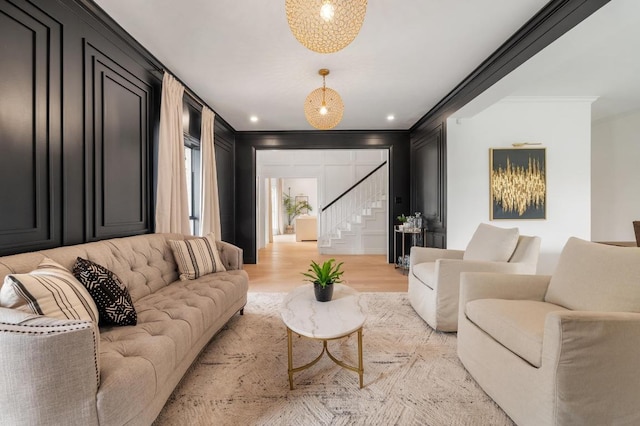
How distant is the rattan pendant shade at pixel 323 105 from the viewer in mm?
3191

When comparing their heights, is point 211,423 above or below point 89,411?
below

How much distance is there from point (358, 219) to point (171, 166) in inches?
200

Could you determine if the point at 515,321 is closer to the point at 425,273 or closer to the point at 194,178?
the point at 425,273

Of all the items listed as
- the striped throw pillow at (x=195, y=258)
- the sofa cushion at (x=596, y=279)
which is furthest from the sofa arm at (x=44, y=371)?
the sofa cushion at (x=596, y=279)

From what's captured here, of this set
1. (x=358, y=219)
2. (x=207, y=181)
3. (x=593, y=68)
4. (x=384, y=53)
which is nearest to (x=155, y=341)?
(x=384, y=53)

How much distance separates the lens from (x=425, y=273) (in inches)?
115

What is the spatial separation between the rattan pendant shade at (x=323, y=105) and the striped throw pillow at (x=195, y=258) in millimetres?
1807

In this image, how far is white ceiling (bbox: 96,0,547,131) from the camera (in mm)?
2262

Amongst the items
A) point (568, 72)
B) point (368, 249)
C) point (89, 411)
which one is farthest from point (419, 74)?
point (368, 249)

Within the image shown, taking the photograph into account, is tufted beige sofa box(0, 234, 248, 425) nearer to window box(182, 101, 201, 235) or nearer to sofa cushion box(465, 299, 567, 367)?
sofa cushion box(465, 299, 567, 367)

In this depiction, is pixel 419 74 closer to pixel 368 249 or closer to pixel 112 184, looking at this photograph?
pixel 112 184

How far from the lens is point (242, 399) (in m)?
1.75

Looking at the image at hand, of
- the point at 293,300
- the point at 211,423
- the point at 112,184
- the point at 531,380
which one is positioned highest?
the point at 112,184

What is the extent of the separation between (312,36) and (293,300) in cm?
174
